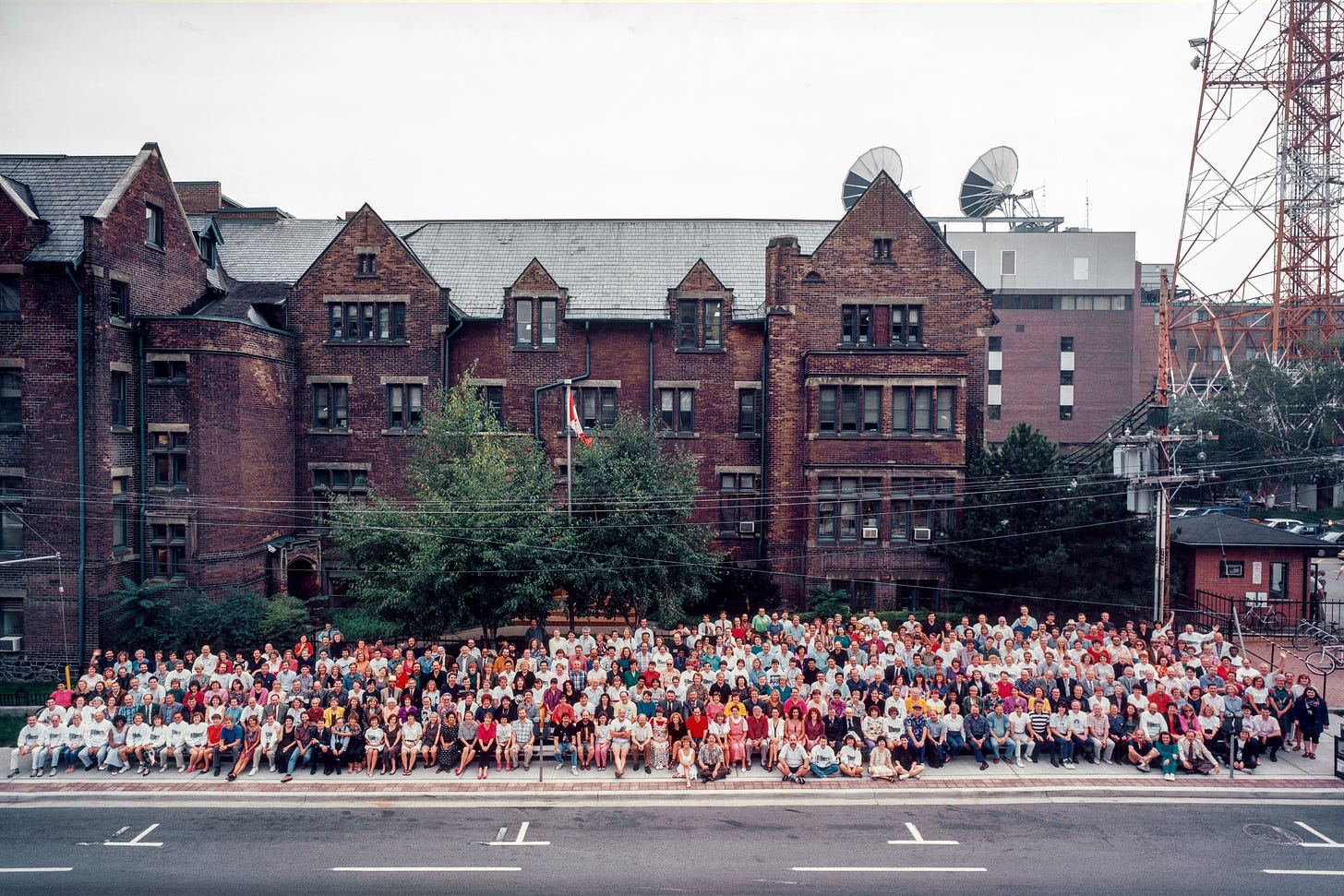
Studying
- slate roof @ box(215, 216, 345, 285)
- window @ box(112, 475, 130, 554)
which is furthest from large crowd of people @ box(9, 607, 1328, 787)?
slate roof @ box(215, 216, 345, 285)

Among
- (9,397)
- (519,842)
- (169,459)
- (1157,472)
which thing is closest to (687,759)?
(519,842)

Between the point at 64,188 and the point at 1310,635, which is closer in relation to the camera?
the point at 1310,635

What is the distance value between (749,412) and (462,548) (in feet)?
45.1

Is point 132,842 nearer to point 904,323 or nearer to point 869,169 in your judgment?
point 904,323

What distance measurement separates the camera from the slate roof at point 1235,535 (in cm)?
2933

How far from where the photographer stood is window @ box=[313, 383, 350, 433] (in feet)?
108

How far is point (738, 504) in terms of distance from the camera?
3300 cm

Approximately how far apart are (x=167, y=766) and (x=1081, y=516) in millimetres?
26265

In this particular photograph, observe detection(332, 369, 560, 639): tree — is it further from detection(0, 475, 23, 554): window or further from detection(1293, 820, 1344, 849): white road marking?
detection(1293, 820, 1344, 849): white road marking

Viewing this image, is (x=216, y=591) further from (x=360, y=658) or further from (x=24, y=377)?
(x=360, y=658)

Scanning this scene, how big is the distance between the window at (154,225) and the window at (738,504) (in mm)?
21754

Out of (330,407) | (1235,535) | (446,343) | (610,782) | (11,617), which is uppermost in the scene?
(446,343)

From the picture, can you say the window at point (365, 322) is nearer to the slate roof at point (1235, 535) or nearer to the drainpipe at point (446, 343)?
the drainpipe at point (446, 343)

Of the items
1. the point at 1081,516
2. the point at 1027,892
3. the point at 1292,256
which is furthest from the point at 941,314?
the point at 1292,256
